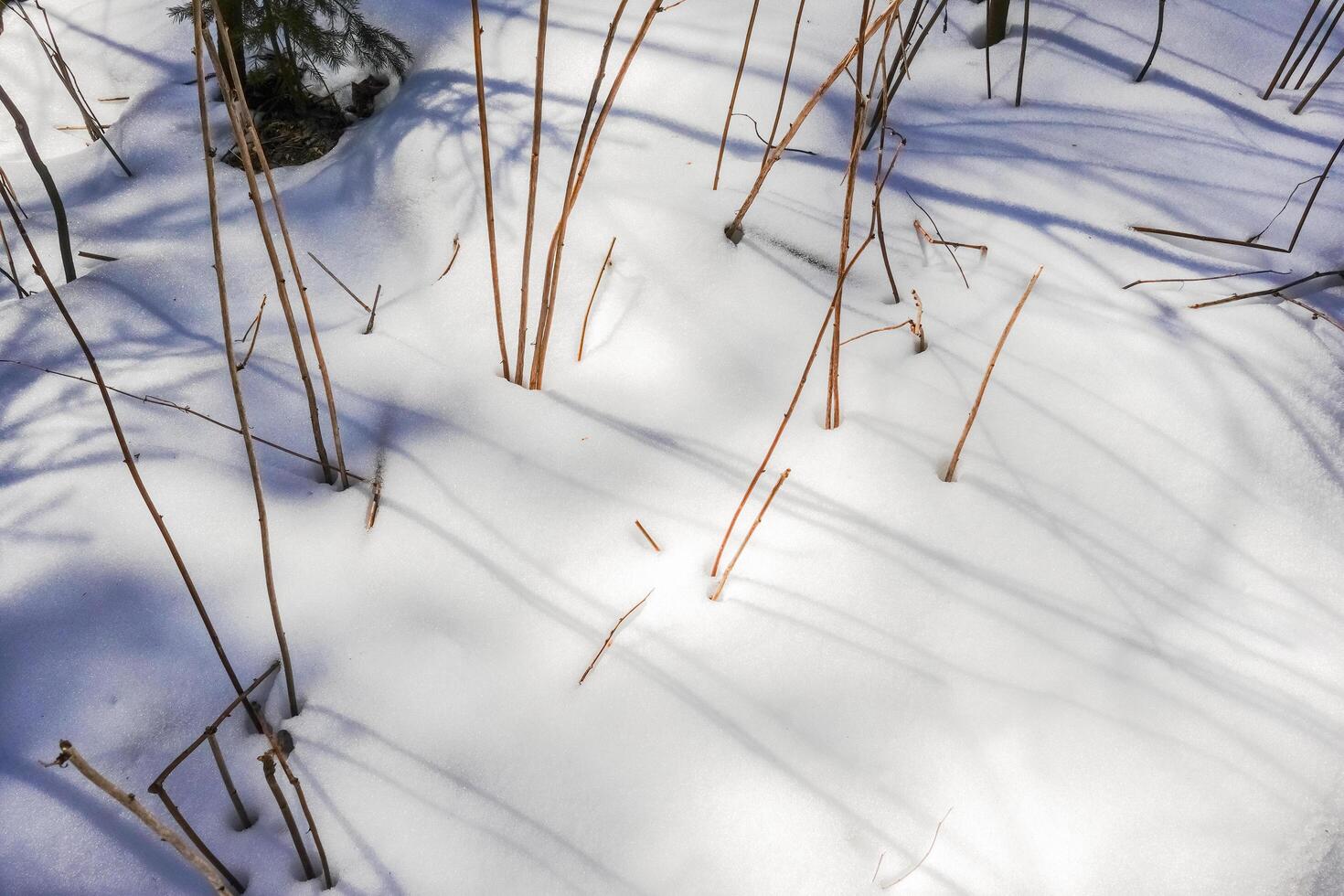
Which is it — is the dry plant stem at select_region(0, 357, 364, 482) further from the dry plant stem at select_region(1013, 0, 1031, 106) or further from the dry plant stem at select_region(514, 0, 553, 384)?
the dry plant stem at select_region(1013, 0, 1031, 106)

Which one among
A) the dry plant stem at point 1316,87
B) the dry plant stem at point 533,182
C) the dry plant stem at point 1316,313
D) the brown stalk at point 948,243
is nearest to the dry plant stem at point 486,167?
the dry plant stem at point 533,182

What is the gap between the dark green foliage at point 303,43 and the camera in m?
1.27

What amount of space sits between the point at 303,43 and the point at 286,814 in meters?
1.18

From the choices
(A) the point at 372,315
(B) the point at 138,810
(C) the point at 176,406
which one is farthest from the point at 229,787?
(A) the point at 372,315

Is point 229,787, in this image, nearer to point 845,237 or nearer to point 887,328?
point 845,237

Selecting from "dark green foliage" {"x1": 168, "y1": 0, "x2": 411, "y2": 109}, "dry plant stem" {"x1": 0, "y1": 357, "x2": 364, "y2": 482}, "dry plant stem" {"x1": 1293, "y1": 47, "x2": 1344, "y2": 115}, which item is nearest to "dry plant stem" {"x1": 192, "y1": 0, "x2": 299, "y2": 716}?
"dry plant stem" {"x1": 0, "y1": 357, "x2": 364, "y2": 482}

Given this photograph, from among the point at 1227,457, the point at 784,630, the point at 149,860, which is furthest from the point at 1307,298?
the point at 149,860

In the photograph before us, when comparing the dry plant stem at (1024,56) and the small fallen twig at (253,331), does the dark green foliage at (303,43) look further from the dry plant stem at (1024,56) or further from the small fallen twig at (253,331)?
the dry plant stem at (1024,56)

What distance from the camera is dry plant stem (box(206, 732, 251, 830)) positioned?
2.15 feet

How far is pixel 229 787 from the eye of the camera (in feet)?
2.26

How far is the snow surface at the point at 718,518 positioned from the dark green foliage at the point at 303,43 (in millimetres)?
116

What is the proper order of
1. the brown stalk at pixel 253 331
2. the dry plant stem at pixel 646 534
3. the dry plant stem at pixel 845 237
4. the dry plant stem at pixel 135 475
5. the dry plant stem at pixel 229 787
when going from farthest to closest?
the brown stalk at pixel 253 331 < the dry plant stem at pixel 646 534 < the dry plant stem at pixel 845 237 < the dry plant stem at pixel 229 787 < the dry plant stem at pixel 135 475

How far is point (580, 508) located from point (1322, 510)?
0.85m

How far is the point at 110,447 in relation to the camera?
3.11 ft
